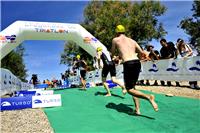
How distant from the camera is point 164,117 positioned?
6.79m

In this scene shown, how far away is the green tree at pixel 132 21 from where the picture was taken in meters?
41.5

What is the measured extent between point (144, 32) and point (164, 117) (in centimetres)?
3692

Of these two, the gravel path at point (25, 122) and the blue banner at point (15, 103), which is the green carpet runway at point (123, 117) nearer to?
the gravel path at point (25, 122)

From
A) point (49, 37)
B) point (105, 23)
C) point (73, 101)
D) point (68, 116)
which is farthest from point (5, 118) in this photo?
point (105, 23)

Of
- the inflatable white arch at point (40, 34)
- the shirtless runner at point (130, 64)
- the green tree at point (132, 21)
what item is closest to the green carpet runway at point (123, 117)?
the shirtless runner at point (130, 64)

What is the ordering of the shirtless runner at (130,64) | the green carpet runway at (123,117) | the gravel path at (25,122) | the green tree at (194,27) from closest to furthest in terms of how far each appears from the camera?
the green carpet runway at (123,117) < the gravel path at (25,122) < the shirtless runner at (130,64) < the green tree at (194,27)

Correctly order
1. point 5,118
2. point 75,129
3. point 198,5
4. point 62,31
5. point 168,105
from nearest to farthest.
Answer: point 75,129 → point 5,118 → point 168,105 → point 62,31 → point 198,5

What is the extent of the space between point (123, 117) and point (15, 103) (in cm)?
321

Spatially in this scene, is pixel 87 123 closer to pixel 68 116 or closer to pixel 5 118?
pixel 68 116

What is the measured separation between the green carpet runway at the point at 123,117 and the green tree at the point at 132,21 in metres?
32.4

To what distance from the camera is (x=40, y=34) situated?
1856 cm

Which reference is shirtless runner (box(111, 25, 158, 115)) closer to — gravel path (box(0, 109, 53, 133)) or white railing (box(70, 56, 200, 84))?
gravel path (box(0, 109, 53, 133))

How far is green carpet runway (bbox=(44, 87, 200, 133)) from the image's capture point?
19.8 ft

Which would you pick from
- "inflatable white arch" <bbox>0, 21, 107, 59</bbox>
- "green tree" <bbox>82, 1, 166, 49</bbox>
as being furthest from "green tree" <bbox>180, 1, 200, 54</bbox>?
"inflatable white arch" <bbox>0, 21, 107, 59</bbox>
